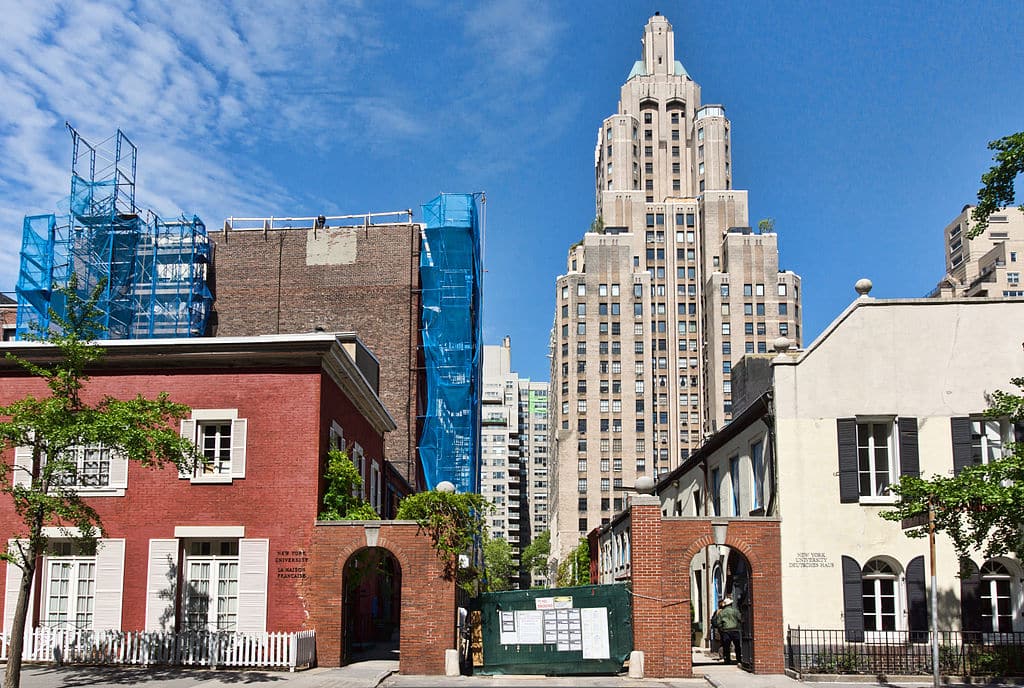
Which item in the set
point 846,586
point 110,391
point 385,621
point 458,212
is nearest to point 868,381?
point 846,586

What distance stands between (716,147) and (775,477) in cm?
10947

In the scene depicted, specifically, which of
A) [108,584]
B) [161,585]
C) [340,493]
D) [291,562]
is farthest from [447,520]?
[108,584]

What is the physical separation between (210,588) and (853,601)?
48.9 ft

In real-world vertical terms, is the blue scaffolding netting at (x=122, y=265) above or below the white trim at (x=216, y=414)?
above

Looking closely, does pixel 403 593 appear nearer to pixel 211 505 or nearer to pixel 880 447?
pixel 211 505

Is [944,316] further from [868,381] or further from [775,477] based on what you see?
[775,477]

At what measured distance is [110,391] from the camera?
982 inches

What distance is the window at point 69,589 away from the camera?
77.4 feet

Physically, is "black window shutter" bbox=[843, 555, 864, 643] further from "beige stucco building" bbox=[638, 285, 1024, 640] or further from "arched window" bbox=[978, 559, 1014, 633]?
"arched window" bbox=[978, 559, 1014, 633]

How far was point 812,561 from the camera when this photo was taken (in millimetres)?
22938

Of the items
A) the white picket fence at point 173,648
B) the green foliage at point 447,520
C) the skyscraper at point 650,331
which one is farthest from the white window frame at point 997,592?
the skyscraper at point 650,331

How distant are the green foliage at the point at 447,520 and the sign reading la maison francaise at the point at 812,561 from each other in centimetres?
751

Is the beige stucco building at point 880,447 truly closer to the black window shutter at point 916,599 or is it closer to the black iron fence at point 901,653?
the black window shutter at point 916,599

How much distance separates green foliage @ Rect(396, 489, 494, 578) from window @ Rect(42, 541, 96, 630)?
25.8 ft
